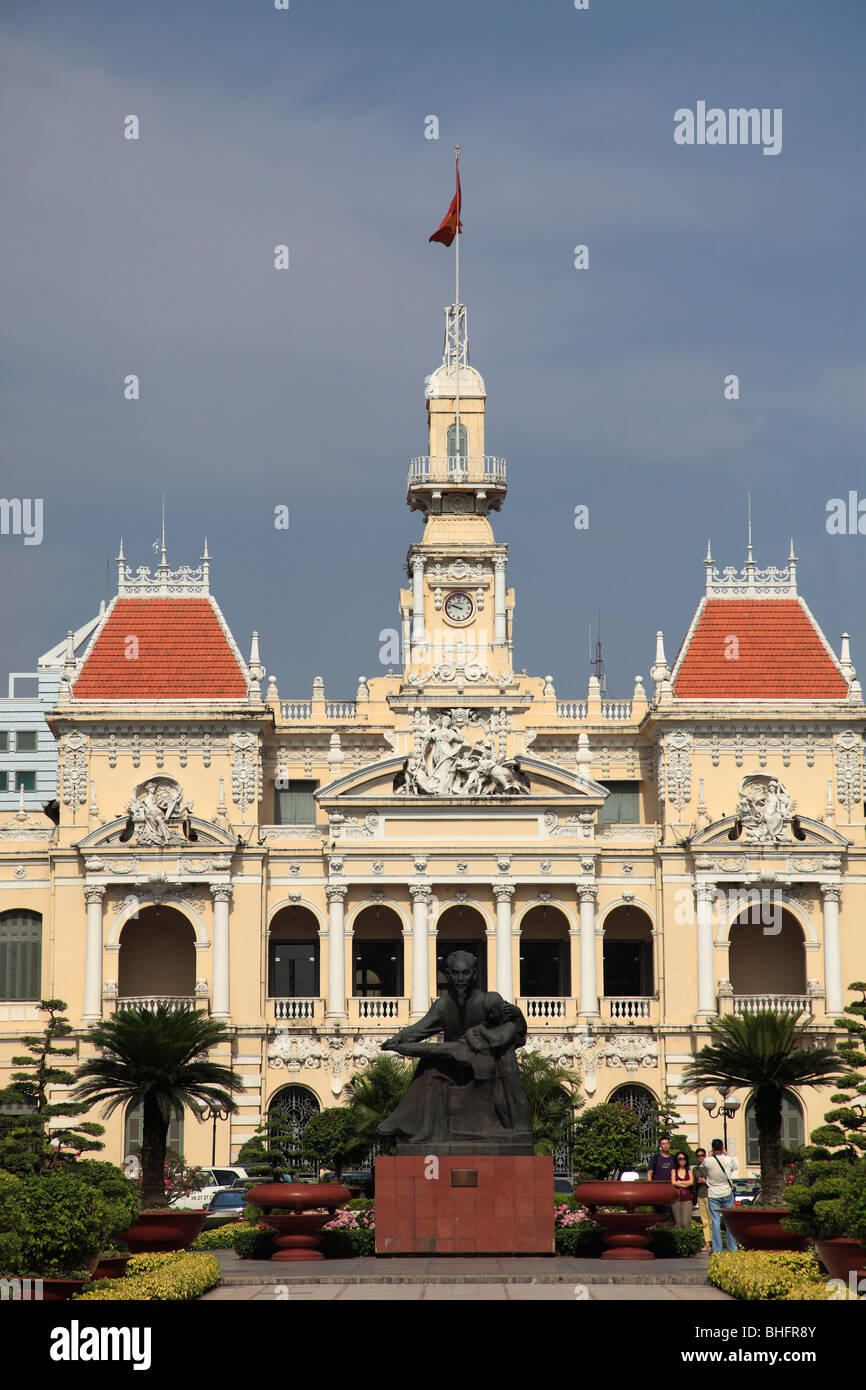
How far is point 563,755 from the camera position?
245 feet

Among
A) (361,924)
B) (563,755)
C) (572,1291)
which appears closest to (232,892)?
(361,924)

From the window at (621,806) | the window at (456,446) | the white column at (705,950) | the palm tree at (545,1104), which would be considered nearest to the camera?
the palm tree at (545,1104)

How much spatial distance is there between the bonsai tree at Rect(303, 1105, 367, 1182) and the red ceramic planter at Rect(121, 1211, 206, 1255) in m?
15.3

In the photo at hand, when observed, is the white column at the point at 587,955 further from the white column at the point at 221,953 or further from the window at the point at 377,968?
the white column at the point at 221,953

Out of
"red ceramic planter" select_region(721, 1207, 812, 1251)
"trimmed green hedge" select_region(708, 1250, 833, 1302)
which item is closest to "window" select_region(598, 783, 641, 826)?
"red ceramic planter" select_region(721, 1207, 812, 1251)

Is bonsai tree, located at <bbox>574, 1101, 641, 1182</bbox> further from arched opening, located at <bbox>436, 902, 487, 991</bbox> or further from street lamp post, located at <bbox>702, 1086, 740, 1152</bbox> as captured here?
arched opening, located at <bbox>436, 902, 487, 991</bbox>

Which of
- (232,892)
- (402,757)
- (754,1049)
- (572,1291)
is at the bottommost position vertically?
(572,1291)

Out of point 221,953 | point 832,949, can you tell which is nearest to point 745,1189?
point 832,949

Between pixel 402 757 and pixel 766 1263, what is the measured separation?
136 feet

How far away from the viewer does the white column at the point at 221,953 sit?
6769 centimetres

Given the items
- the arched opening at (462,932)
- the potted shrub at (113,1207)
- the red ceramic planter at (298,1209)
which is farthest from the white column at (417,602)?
the red ceramic planter at (298,1209)

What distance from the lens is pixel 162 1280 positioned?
2784 centimetres

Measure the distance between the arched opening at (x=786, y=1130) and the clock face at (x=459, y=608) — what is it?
2069cm

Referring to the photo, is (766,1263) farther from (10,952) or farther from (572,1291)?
(10,952)
